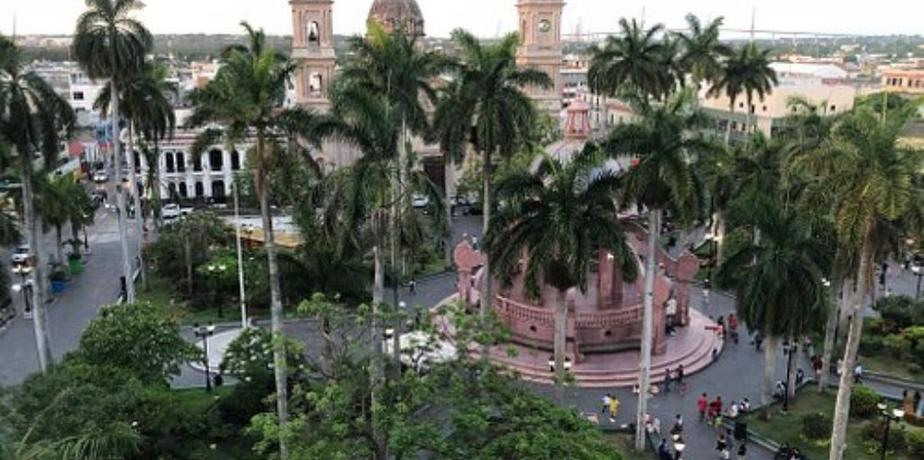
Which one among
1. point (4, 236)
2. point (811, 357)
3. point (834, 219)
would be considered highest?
point (834, 219)

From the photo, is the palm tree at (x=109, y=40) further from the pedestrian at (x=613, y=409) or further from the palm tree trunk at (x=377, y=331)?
the pedestrian at (x=613, y=409)

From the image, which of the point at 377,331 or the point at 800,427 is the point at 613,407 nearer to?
the point at 800,427

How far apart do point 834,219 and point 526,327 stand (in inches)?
664

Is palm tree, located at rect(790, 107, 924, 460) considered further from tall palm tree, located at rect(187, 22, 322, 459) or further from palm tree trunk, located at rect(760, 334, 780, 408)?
tall palm tree, located at rect(187, 22, 322, 459)

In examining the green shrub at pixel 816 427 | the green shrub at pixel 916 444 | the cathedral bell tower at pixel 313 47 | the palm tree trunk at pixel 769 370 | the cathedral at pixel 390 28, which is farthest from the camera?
the cathedral at pixel 390 28

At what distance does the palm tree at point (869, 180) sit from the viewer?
57.0ft

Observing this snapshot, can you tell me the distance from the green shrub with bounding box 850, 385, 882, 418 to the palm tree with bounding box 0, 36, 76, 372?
27812 millimetres

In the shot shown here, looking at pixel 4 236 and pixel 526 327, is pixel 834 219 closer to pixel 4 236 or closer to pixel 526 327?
pixel 526 327

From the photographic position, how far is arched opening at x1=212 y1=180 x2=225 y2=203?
68431 millimetres

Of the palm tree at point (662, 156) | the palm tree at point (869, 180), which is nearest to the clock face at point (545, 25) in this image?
the palm tree at point (662, 156)

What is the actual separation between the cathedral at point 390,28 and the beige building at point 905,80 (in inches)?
2475

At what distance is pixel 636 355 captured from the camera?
32.7 meters

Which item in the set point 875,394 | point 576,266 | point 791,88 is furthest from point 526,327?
point 791,88

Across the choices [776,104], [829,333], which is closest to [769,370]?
[829,333]
